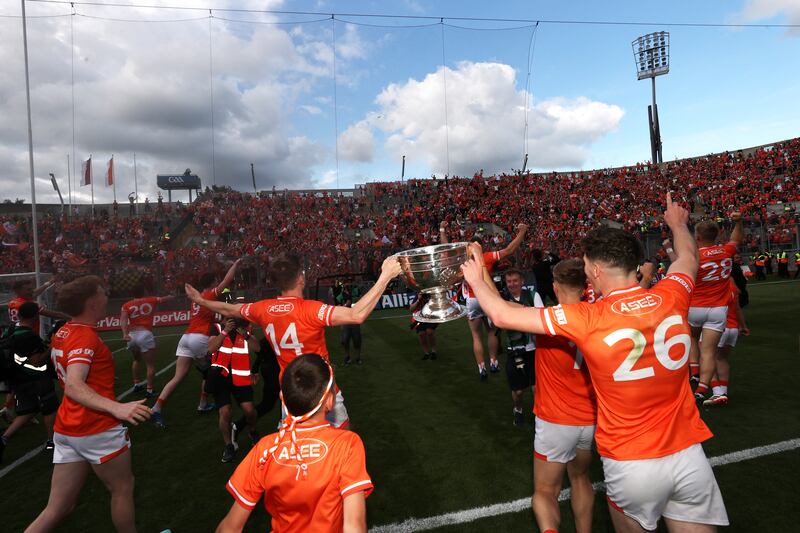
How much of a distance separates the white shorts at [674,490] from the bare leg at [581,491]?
2.95 feet

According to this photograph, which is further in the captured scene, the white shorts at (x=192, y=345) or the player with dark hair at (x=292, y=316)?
the white shorts at (x=192, y=345)

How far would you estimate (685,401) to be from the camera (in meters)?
2.19

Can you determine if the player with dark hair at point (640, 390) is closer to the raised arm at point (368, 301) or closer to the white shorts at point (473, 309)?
the raised arm at point (368, 301)

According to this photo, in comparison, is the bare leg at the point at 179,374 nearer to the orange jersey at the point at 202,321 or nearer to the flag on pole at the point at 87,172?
the orange jersey at the point at 202,321

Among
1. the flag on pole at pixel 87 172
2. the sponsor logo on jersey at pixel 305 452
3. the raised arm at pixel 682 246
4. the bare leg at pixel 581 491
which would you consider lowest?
the bare leg at pixel 581 491

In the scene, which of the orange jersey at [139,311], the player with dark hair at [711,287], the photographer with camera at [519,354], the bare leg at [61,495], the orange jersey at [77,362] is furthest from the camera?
Result: the orange jersey at [139,311]

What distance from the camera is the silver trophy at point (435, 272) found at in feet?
7.90

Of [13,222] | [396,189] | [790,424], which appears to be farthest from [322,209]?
[790,424]

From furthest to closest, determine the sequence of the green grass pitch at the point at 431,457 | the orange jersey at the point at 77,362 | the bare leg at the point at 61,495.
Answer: the green grass pitch at the point at 431,457
the orange jersey at the point at 77,362
the bare leg at the point at 61,495

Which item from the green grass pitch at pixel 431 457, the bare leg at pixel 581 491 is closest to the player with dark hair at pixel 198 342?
the green grass pitch at pixel 431 457

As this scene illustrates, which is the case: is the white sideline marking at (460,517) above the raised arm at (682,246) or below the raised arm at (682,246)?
below

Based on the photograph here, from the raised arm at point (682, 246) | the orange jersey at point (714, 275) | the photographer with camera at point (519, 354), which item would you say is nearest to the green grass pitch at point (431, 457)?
the photographer with camera at point (519, 354)

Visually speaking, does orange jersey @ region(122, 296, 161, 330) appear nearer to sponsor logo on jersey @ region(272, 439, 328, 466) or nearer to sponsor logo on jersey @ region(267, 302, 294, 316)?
sponsor logo on jersey @ region(267, 302, 294, 316)

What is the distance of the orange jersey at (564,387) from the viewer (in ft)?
9.42
